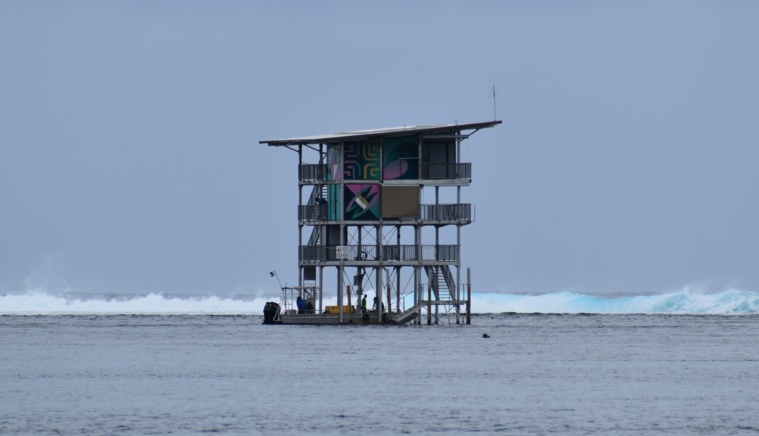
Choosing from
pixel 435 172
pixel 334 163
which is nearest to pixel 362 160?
pixel 334 163

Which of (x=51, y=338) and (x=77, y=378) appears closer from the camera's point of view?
(x=77, y=378)

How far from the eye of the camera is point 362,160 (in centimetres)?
8206

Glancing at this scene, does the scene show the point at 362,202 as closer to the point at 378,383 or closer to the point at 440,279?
the point at 440,279

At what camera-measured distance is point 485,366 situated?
185ft

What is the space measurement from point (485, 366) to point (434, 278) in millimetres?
26581

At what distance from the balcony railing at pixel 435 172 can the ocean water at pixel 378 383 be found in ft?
23.6

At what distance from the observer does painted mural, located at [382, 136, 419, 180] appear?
81.6 meters

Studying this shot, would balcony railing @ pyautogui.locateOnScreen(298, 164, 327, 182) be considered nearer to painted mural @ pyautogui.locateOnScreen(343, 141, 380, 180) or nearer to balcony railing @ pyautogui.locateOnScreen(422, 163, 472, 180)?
painted mural @ pyautogui.locateOnScreen(343, 141, 380, 180)

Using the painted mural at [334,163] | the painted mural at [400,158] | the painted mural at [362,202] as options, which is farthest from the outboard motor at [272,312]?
the painted mural at [400,158]

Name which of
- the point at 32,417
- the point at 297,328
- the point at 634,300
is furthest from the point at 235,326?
the point at 634,300

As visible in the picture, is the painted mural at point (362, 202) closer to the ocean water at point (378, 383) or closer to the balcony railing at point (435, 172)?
the balcony railing at point (435, 172)

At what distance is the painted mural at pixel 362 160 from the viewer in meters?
81.8

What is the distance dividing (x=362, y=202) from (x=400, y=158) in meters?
2.71

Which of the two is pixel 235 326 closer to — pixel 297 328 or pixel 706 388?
pixel 297 328
